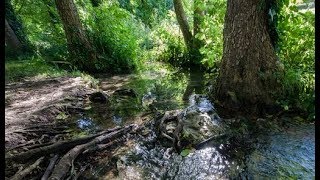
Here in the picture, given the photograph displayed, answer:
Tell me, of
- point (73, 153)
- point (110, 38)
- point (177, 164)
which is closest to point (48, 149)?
point (73, 153)

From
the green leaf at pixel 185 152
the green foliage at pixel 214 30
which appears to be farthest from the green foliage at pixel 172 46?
the green leaf at pixel 185 152

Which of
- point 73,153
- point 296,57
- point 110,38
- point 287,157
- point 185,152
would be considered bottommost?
point 287,157

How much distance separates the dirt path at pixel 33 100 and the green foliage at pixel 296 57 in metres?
4.71

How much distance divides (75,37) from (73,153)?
24.4 feet

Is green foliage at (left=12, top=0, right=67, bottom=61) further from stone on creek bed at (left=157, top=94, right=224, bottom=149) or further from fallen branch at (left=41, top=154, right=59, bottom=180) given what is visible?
fallen branch at (left=41, top=154, right=59, bottom=180)

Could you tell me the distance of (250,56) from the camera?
6.29 m

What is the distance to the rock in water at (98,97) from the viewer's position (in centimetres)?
734

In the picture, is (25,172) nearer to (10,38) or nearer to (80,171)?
(80,171)

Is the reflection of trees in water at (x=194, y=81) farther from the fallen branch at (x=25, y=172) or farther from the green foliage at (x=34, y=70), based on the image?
the fallen branch at (x=25, y=172)

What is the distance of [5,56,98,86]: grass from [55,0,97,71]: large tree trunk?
3.20 feet

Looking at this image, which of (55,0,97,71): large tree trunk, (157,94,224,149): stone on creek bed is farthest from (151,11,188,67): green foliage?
(157,94,224,149): stone on creek bed

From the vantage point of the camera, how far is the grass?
9117 millimetres

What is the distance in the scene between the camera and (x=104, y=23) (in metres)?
11.8

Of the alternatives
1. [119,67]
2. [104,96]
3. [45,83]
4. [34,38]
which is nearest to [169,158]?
[104,96]
